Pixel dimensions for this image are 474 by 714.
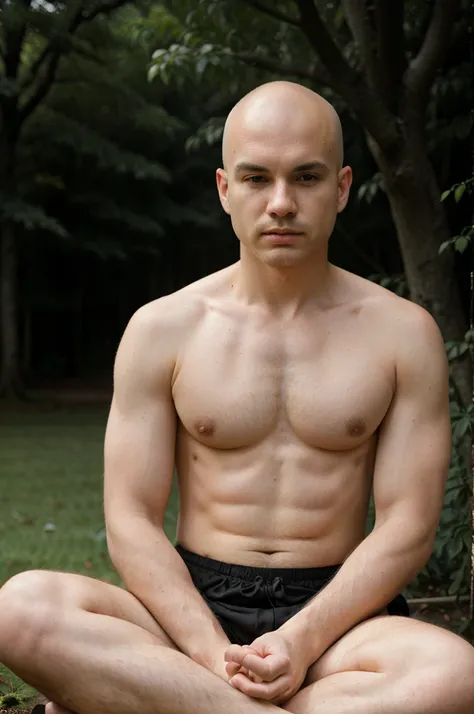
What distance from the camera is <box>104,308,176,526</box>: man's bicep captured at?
2584 millimetres

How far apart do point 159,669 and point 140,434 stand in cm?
A: 59

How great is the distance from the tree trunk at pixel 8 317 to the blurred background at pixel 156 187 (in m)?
0.03

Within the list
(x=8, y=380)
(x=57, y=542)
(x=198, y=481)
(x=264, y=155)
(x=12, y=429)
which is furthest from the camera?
(x=8, y=380)

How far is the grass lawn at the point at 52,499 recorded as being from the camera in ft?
17.7

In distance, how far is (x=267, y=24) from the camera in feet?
22.5

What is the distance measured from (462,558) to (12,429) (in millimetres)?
7235

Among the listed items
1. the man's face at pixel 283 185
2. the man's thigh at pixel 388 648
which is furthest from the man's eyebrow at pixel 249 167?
the man's thigh at pixel 388 648

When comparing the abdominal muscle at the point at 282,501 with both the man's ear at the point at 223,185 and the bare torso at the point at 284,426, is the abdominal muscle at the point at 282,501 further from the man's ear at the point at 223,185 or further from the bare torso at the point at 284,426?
the man's ear at the point at 223,185

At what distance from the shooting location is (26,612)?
2287 millimetres

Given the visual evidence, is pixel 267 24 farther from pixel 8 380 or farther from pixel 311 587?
pixel 8 380

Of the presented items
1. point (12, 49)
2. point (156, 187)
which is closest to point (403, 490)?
point (12, 49)

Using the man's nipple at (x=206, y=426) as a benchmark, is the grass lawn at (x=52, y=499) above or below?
below

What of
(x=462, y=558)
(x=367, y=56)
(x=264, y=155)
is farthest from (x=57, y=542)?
(x=264, y=155)

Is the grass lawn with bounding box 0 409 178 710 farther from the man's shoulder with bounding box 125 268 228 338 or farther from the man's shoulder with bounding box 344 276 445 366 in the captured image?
the man's shoulder with bounding box 344 276 445 366
